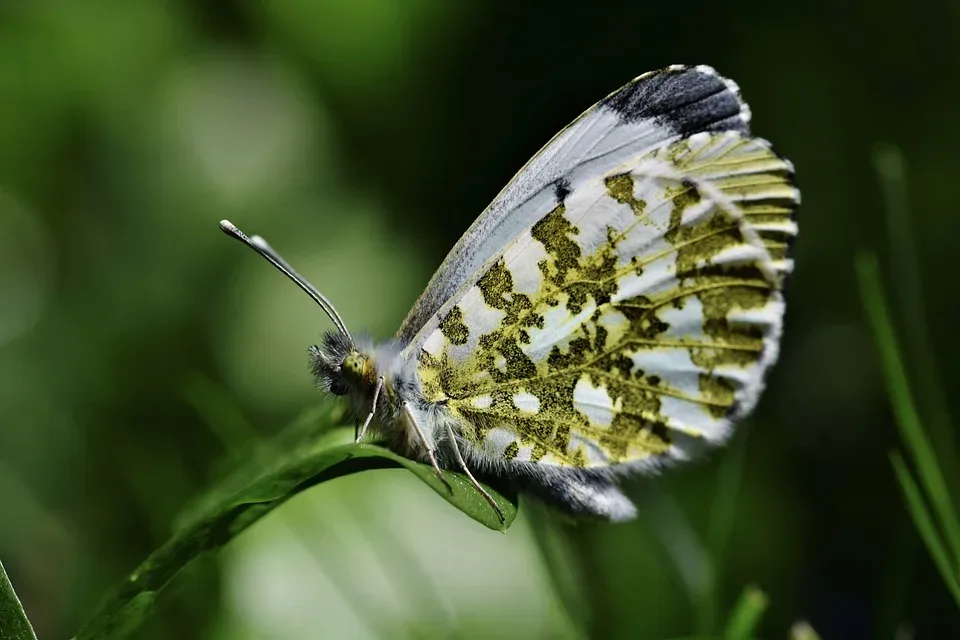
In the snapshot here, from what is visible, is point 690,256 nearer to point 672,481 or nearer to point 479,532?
point 479,532

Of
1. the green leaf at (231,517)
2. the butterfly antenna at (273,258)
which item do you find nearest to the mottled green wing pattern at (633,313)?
the butterfly antenna at (273,258)

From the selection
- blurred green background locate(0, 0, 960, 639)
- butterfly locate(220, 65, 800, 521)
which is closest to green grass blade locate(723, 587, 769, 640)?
butterfly locate(220, 65, 800, 521)

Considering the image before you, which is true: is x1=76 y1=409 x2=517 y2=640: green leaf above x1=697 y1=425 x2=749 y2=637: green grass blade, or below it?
above

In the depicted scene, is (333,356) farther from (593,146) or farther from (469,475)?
(593,146)

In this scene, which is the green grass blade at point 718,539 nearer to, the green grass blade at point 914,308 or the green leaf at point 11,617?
the green grass blade at point 914,308

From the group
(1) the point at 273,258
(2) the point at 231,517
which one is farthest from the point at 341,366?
(2) the point at 231,517

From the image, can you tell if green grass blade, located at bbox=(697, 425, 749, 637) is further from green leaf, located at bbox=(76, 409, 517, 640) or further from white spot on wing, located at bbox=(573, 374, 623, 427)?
green leaf, located at bbox=(76, 409, 517, 640)
